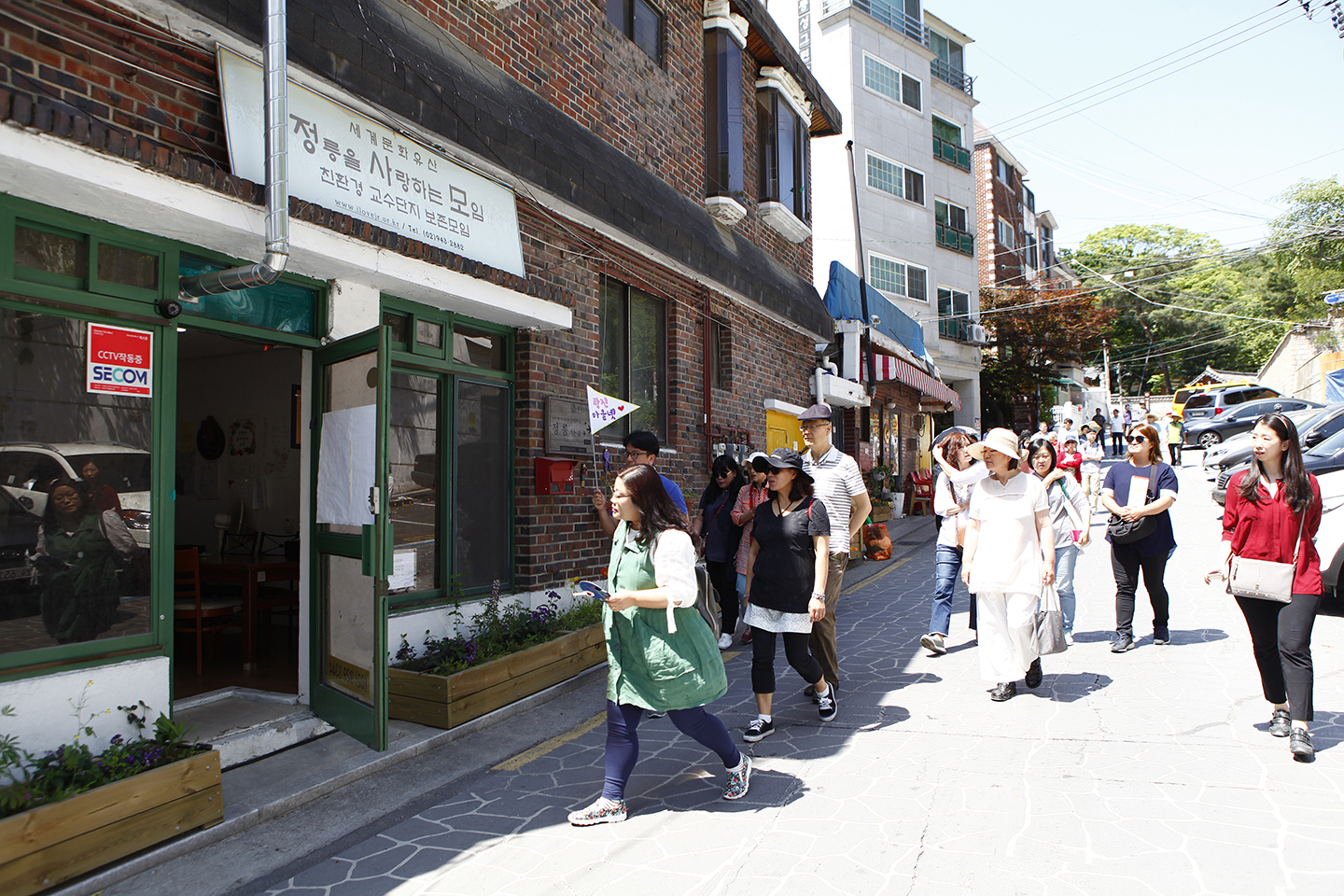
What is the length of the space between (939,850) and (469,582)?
4199 millimetres

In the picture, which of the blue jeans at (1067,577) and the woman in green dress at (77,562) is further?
the blue jeans at (1067,577)

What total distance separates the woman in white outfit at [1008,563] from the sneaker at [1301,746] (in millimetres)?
1468

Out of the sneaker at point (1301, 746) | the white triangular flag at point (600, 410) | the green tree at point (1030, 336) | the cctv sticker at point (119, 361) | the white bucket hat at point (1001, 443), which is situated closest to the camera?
the cctv sticker at point (119, 361)

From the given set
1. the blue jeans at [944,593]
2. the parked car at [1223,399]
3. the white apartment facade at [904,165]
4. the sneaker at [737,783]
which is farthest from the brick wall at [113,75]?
the parked car at [1223,399]

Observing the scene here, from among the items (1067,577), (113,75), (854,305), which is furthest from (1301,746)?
(854,305)

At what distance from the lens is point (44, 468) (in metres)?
3.82

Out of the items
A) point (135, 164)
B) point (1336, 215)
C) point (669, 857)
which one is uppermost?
point (1336, 215)

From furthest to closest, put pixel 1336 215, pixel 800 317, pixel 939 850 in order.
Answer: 1. pixel 1336 215
2. pixel 800 317
3. pixel 939 850

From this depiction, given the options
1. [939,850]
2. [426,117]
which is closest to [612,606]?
[939,850]

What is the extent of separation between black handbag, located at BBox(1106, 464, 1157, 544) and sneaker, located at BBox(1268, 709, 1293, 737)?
2.13 meters

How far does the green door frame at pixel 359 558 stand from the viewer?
15.0 ft

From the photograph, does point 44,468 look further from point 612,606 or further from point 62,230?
point 612,606

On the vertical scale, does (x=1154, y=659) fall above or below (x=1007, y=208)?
below

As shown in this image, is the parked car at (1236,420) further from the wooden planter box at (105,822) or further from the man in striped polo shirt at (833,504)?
the wooden planter box at (105,822)
